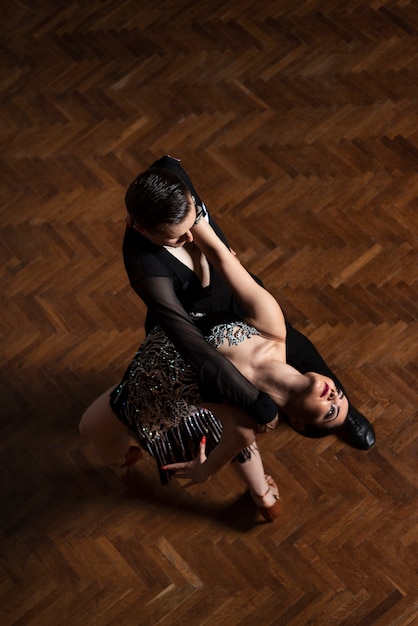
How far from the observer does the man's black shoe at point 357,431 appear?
10.4ft

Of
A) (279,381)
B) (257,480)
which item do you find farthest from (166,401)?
(257,480)

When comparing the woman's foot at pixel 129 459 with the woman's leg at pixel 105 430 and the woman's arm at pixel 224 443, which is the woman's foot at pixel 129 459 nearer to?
the woman's leg at pixel 105 430

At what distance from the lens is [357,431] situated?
3.18m

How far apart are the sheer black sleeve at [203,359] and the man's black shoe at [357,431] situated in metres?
1.01

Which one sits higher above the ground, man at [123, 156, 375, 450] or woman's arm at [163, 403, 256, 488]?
man at [123, 156, 375, 450]

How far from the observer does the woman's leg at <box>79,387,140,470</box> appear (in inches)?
110

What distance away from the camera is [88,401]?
11.6 feet

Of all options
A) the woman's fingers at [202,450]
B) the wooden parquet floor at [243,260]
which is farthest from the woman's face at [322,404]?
the wooden parquet floor at [243,260]

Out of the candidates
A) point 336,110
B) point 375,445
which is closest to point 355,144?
point 336,110

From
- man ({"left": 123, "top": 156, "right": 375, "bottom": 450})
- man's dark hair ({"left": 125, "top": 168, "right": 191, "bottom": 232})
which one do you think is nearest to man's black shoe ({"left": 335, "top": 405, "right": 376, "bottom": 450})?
man ({"left": 123, "top": 156, "right": 375, "bottom": 450})

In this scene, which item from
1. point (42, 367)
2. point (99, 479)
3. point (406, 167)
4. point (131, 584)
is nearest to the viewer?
point (131, 584)

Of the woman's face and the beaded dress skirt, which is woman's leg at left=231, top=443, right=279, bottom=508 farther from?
the woman's face

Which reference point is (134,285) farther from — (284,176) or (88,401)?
(284,176)

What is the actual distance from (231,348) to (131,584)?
1313 mm
